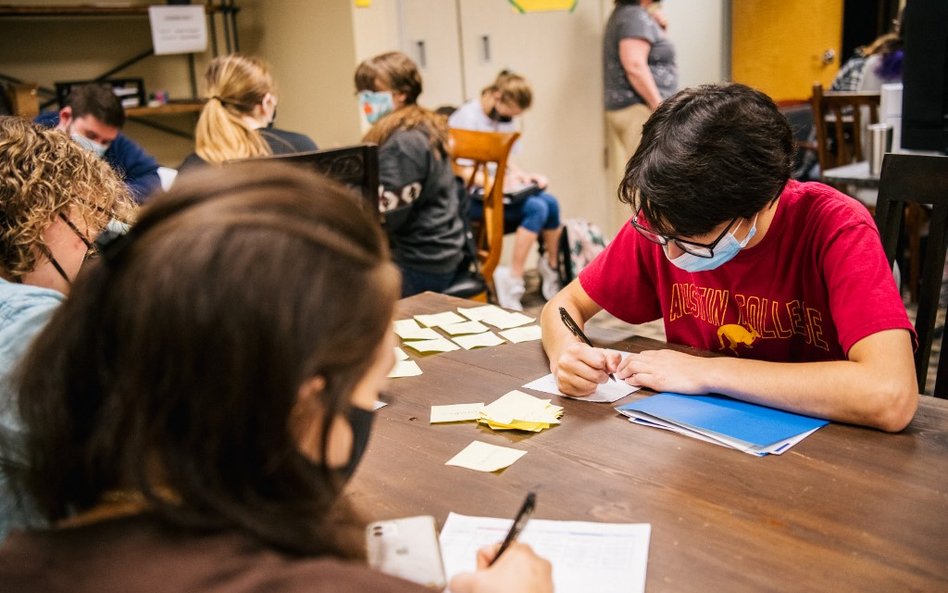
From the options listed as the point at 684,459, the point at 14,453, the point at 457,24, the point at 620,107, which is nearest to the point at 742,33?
the point at 620,107

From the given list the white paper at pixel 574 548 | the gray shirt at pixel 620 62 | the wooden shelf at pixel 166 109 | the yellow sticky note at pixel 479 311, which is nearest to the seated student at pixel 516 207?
the gray shirt at pixel 620 62

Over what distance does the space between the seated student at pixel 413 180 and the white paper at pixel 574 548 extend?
2031 mm

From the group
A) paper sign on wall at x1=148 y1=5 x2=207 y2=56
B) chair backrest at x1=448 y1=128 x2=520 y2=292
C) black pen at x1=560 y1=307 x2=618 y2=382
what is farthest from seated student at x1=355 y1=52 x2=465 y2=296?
paper sign on wall at x1=148 y1=5 x2=207 y2=56

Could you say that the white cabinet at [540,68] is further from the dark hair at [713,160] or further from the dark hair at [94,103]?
the dark hair at [713,160]

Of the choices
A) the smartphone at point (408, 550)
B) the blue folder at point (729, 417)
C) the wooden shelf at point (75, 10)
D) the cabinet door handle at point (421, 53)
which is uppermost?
the wooden shelf at point (75, 10)

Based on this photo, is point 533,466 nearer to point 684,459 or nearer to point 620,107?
point 684,459

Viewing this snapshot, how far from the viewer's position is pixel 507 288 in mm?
4258

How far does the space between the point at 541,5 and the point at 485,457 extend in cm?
360

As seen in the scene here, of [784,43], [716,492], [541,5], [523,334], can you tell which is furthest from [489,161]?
[784,43]

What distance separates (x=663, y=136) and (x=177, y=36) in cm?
374

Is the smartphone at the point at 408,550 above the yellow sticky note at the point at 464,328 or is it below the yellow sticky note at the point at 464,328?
above

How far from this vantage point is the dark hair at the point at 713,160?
1.33 m

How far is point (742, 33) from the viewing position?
5.91 meters

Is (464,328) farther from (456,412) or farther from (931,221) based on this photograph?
(931,221)
